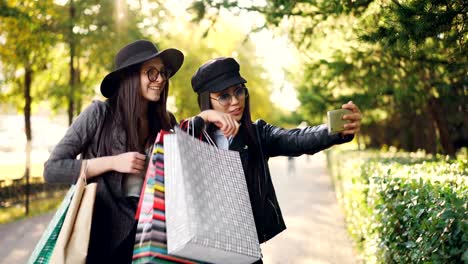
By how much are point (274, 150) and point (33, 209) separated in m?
14.1

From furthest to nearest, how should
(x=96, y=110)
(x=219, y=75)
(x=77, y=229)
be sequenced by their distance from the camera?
(x=219, y=75)
(x=96, y=110)
(x=77, y=229)

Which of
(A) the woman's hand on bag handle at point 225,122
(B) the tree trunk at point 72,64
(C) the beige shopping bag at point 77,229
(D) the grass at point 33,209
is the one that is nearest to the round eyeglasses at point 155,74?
(A) the woman's hand on bag handle at point 225,122

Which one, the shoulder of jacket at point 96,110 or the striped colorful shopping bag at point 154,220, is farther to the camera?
the shoulder of jacket at point 96,110

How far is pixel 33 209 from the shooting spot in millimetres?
16062

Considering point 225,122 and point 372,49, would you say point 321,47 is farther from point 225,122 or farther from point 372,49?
point 225,122

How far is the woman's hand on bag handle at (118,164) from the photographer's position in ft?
8.76

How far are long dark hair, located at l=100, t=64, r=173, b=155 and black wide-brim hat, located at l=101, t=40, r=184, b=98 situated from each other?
0.04 meters

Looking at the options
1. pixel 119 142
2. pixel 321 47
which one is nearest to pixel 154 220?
pixel 119 142

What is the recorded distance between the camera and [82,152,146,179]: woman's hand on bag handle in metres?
2.67

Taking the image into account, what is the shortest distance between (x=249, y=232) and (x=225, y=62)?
0.99 metres

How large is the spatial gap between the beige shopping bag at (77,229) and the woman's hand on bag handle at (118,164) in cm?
8

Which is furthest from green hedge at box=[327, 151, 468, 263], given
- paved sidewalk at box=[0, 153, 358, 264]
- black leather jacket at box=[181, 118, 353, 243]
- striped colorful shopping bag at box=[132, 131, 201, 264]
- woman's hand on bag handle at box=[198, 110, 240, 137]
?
paved sidewalk at box=[0, 153, 358, 264]

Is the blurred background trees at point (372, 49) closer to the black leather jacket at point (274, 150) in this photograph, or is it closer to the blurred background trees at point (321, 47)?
the blurred background trees at point (321, 47)

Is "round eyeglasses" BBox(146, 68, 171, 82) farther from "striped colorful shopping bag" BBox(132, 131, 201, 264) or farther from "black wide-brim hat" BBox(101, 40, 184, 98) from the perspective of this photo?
"striped colorful shopping bag" BBox(132, 131, 201, 264)
